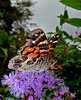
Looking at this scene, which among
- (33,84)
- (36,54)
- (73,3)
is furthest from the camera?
(36,54)

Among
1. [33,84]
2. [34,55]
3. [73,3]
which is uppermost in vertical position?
[73,3]

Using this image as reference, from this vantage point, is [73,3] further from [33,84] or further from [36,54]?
[33,84]

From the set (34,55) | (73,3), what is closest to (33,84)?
(34,55)

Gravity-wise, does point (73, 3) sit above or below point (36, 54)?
above

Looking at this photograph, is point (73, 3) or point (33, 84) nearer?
point (73, 3)

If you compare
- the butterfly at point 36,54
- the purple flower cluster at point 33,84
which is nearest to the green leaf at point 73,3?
the butterfly at point 36,54

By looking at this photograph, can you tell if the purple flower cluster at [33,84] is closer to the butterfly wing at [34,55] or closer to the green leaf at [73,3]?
the butterfly wing at [34,55]
